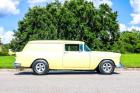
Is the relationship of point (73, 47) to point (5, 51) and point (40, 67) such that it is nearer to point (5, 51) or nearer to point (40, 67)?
point (40, 67)

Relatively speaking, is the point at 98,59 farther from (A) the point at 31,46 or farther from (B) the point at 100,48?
(B) the point at 100,48

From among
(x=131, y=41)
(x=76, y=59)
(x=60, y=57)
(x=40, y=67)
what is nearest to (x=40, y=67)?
(x=40, y=67)

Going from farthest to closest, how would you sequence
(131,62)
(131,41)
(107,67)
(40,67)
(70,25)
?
(131,41) < (70,25) < (131,62) < (107,67) < (40,67)

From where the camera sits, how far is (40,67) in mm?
18094

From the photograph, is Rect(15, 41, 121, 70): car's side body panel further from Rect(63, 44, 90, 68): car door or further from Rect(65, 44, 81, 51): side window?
Rect(65, 44, 81, 51): side window

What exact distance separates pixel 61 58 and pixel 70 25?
51.6 meters

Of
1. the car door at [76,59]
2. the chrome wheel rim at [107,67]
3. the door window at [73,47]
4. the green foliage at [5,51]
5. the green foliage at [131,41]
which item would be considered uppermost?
the green foliage at [131,41]

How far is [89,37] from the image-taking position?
68875mm

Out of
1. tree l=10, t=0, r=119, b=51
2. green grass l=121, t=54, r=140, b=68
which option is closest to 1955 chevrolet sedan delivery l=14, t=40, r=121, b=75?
green grass l=121, t=54, r=140, b=68

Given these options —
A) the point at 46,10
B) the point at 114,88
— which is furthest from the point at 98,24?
the point at 114,88

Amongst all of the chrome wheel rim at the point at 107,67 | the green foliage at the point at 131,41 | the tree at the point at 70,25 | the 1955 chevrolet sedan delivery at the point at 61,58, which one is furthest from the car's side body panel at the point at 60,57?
the green foliage at the point at 131,41

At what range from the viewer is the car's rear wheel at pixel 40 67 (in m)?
18.0

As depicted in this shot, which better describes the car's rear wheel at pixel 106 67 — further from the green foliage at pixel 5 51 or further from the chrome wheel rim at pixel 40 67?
the green foliage at pixel 5 51

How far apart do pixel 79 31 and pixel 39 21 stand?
728 centimetres
